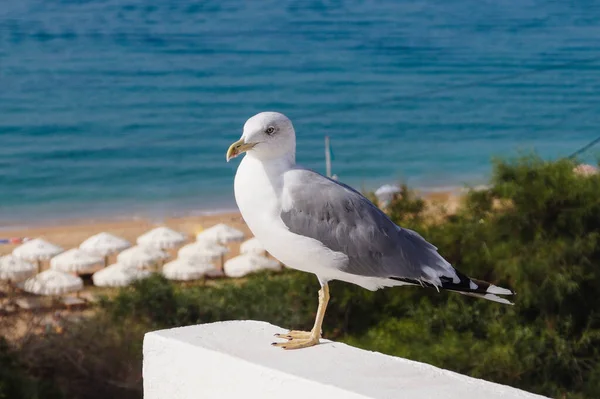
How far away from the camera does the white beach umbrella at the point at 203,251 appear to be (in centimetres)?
1673

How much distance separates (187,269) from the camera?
16.1 m

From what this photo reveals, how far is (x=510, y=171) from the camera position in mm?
8039

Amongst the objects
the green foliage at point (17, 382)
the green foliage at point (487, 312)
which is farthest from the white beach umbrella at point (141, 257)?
the green foliage at point (17, 382)

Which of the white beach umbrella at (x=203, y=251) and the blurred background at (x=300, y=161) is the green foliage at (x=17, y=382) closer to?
the blurred background at (x=300, y=161)

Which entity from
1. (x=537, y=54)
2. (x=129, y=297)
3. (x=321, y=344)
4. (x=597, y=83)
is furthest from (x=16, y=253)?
(x=537, y=54)

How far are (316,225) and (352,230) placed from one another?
13 cm

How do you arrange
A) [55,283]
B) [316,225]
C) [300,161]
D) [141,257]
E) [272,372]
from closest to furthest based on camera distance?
1. [272,372]
2. [316,225]
3. [55,283]
4. [141,257]
5. [300,161]

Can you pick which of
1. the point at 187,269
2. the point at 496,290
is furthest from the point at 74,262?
the point at 496,290

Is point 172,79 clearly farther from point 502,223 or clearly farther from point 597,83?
point 502,223

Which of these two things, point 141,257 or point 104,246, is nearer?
point 141,257

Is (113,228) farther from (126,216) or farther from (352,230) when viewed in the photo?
(352,230)

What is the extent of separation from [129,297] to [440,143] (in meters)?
25.9

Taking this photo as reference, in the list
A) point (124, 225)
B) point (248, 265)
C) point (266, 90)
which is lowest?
point (124, 225)

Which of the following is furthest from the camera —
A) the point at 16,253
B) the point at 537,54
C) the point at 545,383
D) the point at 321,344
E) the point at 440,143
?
the point at 537,54
